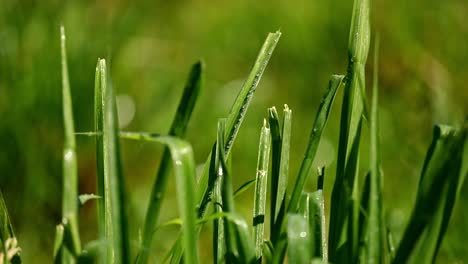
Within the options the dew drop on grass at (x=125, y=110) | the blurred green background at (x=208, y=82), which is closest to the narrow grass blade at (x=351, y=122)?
the blurred green background at (x=208, y=82)

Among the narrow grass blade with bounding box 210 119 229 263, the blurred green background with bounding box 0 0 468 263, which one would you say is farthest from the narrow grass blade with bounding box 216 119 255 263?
the blurred green background with bounding box 0 0 468 263

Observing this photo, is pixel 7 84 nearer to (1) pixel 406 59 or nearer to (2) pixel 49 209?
(2) pixel 49 209

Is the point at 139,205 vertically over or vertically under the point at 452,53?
under

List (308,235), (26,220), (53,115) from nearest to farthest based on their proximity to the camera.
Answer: (308,235) → (26,220) → (53,115)

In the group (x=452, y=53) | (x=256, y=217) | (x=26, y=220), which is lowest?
(x=26, y=220)

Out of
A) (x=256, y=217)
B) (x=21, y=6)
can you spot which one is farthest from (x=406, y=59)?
(x=256, y=217)

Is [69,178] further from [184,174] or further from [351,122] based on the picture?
[351,122]
